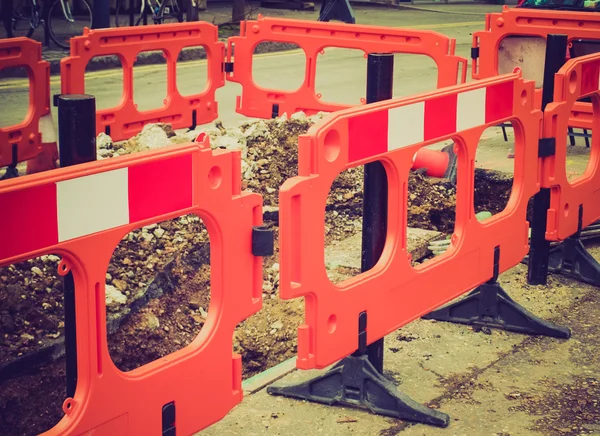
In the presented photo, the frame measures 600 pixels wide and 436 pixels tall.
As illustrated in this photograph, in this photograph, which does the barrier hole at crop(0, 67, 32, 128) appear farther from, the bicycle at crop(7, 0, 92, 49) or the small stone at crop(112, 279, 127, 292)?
the small stone at crop(112, 279, 127, 292)

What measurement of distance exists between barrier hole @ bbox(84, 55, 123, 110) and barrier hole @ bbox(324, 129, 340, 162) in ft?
26.7

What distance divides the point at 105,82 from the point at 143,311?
9.12m

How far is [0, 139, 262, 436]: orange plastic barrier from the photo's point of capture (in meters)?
3.21

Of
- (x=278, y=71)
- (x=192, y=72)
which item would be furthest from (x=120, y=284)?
(x=278, y=71)

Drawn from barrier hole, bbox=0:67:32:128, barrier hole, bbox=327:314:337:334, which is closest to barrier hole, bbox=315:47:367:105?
barrier hole, bbox=0:67:32:128

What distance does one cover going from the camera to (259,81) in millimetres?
14906

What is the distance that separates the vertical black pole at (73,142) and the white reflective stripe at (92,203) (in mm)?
140

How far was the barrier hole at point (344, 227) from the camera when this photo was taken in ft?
21.8

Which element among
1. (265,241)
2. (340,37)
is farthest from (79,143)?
(340,37)

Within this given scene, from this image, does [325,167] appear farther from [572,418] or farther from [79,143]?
[572,418]

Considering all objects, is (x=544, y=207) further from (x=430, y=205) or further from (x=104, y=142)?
(x=104, y=142)

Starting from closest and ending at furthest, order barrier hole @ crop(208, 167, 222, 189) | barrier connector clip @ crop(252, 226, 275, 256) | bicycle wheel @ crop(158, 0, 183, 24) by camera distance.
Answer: barrier hole @ crop(208, 167, 222, 189), barrier connector clip @ crop(252, 226, 275, 256), bicycle wheel @ crop(158, 0, 183, 24)

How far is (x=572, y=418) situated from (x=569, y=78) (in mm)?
2182

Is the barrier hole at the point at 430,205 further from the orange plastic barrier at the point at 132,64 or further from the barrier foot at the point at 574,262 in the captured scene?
the orange plastic barrier at the point at 132,64
